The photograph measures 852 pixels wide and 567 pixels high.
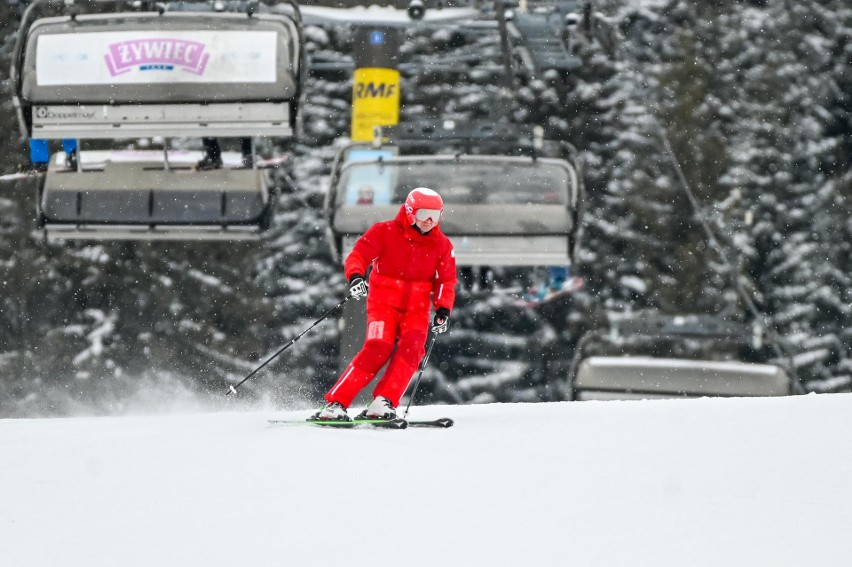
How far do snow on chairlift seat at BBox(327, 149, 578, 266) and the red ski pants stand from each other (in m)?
7.83

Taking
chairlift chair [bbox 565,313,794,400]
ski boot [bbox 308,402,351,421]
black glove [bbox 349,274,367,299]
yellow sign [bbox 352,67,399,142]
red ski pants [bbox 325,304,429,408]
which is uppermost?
black glove [bbox 349,274,367,299]

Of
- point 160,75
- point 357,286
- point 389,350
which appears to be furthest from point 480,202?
point 357,286

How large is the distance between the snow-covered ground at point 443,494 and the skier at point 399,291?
3.00 ft

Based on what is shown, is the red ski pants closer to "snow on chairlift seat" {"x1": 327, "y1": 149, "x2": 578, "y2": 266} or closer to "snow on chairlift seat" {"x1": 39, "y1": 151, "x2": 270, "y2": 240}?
"snow on chairlift seat" {"x1": 327, "y1": 149, "x2": 578, "y2": 266}

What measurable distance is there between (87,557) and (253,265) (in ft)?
93.2

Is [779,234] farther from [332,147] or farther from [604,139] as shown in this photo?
[332,147]

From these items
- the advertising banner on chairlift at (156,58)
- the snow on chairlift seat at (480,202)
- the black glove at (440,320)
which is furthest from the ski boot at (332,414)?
the snow on chairlift seat at (480,202)

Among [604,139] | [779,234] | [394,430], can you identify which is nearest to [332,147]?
[604,139]

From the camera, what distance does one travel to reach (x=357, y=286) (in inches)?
356

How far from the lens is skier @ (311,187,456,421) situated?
9.23 meters

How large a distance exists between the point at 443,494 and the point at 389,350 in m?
3.35

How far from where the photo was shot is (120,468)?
6.74 metres

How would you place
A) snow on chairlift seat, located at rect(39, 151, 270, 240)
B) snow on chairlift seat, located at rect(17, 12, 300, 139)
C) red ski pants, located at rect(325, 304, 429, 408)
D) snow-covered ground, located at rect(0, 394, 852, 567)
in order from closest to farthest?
snow-covered ground, located at rect(0, 394, 852, 567) → red ski pants, located at rect(325, 304, 429, 408) → snow on chairlift seat, located at rect(17, 12, 300, 139) → snow on chairlift seat, located at rect(39, 151, 270, 240)

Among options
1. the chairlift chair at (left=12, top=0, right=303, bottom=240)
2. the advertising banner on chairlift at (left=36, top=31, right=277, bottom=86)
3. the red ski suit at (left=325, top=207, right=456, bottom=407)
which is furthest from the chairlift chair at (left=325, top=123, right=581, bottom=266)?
the red ski suit at (left=325, top=207, right=456, bottom=407)
